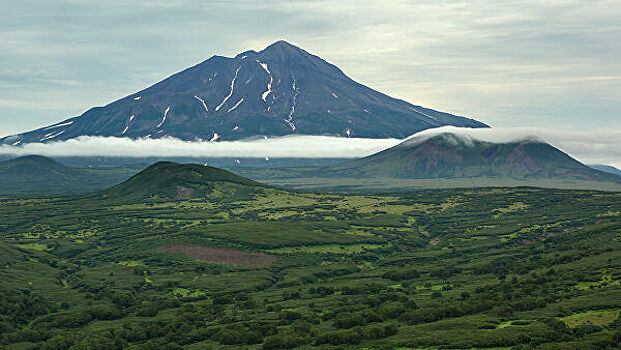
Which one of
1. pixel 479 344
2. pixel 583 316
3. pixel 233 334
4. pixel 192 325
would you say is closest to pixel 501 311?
pixel 583 316

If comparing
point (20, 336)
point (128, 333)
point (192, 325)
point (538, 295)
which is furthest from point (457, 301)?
point (20, 336)

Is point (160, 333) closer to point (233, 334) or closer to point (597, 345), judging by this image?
point (233, 334)

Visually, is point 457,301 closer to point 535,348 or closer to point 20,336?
point 535,348

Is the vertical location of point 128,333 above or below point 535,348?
below

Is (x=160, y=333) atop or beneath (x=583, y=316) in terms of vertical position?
beneath

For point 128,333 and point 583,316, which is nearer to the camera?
point 583,316

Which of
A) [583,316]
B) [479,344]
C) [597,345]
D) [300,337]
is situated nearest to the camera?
[597,345]

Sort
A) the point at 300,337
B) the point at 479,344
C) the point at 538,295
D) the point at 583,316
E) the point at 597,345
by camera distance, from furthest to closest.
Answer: the point at 538,295 < the point at 300,337 < the point at 583,316 < the point at 479,344 < the point at 597,345

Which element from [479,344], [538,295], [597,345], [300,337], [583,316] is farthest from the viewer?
[538,295]

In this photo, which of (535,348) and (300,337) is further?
(300,337)
